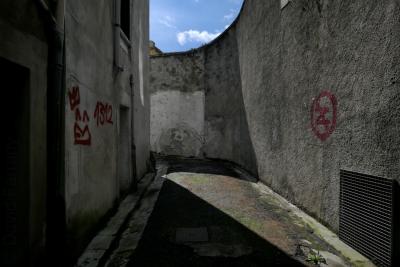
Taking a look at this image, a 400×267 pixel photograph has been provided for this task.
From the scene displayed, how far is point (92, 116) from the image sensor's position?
385cm

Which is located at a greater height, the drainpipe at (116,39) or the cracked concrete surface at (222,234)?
the drainpipe at (116,39)

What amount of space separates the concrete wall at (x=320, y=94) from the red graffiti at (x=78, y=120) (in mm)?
3275

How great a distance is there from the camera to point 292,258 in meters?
3.37

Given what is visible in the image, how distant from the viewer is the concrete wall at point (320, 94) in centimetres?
314

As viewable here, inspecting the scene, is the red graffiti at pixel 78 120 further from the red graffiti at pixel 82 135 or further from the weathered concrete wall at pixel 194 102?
the weathered concrete wall at pixel 194 102

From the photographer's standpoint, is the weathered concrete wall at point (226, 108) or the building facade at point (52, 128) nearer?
the building facade at point (52, 128)

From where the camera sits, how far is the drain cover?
392 cm

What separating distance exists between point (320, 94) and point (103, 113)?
329 centimetres

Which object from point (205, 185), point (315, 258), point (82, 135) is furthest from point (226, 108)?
point (315, 258)

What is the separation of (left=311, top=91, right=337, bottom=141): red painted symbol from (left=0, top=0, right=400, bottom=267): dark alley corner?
29mm

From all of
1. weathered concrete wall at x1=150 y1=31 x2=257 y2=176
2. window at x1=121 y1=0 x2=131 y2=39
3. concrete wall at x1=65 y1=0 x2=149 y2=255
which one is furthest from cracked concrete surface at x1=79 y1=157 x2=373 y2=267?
weathered concrete wall at x1=150 y1=31 x2=257 y2=176

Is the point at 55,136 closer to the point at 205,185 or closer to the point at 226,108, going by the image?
the point at 205,185

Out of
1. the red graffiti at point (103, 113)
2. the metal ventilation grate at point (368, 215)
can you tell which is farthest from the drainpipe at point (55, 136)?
the metal ventilation grate at point (368, 215)

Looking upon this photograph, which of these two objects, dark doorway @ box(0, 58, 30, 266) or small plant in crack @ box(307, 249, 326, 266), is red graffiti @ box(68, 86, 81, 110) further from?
small plant in crack @ box(307, 249, 326, 266)
